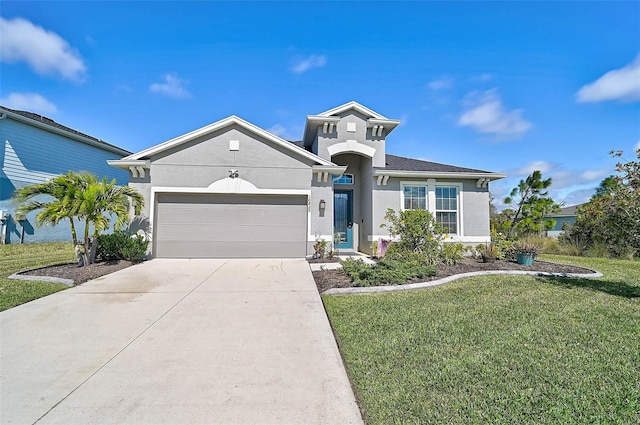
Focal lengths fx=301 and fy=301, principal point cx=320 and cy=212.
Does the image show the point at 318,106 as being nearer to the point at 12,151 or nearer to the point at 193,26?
the point at 193,26

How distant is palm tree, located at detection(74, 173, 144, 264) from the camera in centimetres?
818

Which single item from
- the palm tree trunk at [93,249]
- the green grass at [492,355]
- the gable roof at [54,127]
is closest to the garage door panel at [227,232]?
the palm tree trunk at [93,249]

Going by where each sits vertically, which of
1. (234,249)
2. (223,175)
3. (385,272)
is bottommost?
(385,272)

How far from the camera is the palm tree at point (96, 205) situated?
818 centimetres

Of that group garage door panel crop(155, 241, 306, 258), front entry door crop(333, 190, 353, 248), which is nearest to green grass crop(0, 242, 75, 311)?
garage door panel crop(155, 241, 306, 258)

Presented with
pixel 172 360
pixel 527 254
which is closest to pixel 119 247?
pixel 172 360

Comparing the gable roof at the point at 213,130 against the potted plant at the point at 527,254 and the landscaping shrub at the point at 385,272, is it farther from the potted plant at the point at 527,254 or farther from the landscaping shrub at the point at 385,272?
the potted plant at the point at 527,254

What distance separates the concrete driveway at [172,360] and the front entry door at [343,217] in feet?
24.2

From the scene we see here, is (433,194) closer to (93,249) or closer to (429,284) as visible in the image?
(429,284)

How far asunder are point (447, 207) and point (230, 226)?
861cm

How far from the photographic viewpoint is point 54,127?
1498 cm

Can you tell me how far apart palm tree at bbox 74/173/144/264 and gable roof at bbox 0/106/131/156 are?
8511 millimetres

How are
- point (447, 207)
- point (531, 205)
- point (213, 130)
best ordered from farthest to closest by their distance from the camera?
point (531, 205)
point (447, 207)
point (213, 130)

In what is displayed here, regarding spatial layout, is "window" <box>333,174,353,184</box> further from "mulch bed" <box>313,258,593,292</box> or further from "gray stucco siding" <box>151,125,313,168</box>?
"mulch bed" <box>313,258,593,292</box>
